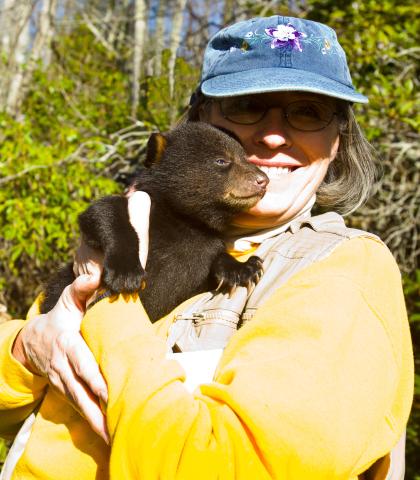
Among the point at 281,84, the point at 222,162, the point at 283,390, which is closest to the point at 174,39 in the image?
the point at 222,162

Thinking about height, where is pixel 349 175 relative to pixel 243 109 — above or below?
below

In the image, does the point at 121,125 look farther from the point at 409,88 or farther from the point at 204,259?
the point at 204,259

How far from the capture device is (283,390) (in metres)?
1.58

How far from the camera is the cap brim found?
2234 millimetres

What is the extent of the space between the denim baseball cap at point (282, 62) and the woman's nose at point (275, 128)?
185 millimetres

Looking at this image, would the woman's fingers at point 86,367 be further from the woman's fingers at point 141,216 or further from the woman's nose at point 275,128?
the woman's nose at point 275,128

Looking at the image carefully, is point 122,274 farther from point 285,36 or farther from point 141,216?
point 285,36

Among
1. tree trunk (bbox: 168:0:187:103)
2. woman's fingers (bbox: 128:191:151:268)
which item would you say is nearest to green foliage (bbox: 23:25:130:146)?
tree trunk (bbox: 168:0:187:103)

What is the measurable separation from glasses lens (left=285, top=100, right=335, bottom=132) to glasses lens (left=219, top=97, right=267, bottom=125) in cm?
10

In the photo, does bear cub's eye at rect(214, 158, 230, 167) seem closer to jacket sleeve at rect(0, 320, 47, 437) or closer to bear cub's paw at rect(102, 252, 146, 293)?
bear cub's paw at rect(102, 252, 146, 293)

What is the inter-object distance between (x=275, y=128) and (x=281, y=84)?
25 centimetres

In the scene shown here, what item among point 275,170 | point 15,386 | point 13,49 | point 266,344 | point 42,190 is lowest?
point 42,190

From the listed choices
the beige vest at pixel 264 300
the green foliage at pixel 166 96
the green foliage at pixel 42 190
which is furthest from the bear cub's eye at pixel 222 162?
the green foliage at pixel 166 96

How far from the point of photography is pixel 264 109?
2480 millimetres
